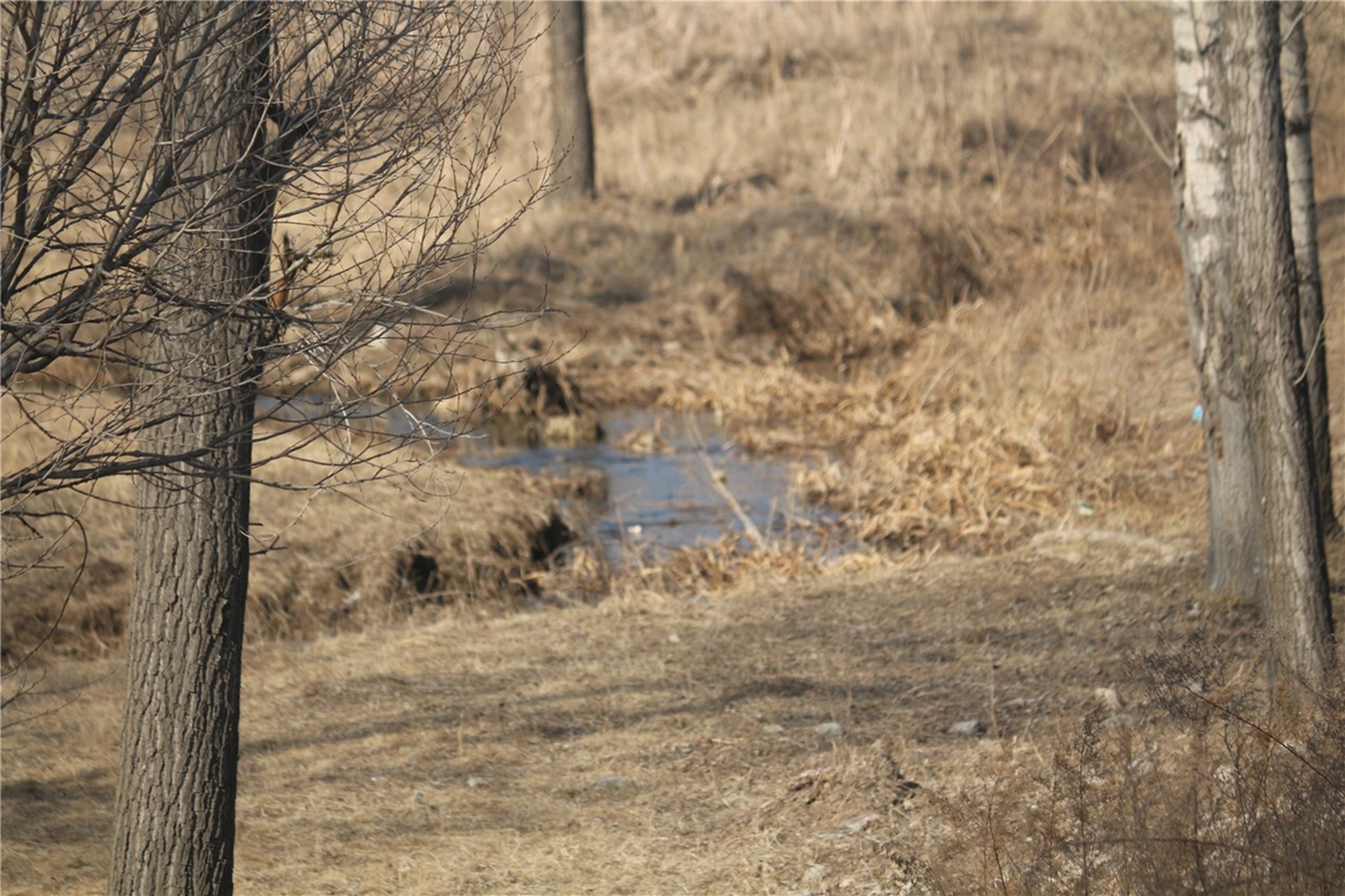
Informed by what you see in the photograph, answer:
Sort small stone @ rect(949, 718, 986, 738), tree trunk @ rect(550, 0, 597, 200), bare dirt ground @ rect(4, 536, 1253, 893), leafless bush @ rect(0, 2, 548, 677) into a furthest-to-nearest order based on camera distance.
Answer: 1. tree trunk @ rect(550, 0, 597, 200)
2. small stone @ rect(949, 718, 986, 738)
3. bare dirt ground @ rect(4, 536, 1253, 893)
4. leafless bush @ rect(0, 2, 548, 677)

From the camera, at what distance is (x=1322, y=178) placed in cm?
1580

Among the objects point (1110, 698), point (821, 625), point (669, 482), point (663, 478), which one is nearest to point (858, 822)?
point (1110, 698)

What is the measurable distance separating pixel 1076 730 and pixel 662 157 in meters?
18.3

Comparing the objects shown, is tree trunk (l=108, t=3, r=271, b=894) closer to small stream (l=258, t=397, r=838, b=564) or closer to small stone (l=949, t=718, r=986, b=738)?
small stone (l=949, t=718, r=986, b=738)

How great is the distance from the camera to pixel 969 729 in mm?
5852

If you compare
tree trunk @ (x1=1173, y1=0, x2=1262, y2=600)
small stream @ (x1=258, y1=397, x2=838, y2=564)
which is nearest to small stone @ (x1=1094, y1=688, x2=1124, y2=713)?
tree trunk @ (x1=1173, y1=0, x2=1262, y2=600)

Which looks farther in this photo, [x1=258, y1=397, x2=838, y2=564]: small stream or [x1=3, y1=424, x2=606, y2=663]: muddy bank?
[x1=258, y1=397, x2=838, y2=564]: small stream

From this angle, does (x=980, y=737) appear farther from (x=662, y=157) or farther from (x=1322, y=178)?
(x=662, y=157)

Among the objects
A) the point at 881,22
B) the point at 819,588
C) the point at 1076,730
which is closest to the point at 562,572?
the point at 819,588

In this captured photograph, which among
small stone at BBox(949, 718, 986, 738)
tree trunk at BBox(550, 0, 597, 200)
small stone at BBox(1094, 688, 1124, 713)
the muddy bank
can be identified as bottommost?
small stone at BBox(949, 718, 986, 738)

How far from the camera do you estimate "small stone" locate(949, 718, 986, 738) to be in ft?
19.1

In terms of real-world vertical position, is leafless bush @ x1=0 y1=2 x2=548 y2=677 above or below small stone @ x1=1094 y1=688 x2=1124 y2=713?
above

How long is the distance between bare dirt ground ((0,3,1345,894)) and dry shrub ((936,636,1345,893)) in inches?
0.8

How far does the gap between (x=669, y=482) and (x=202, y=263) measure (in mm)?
8436
